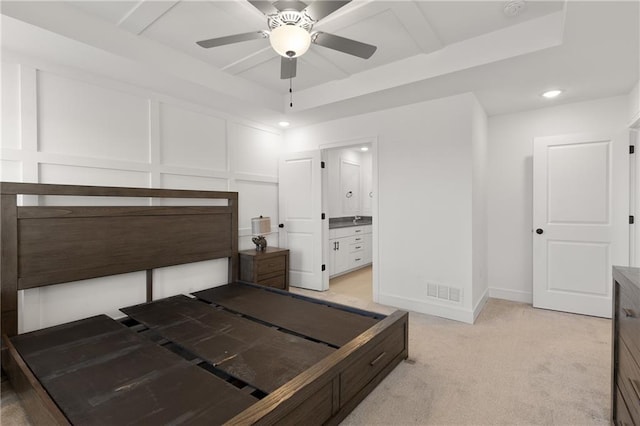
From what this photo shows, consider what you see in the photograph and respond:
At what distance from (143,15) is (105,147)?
1198mm

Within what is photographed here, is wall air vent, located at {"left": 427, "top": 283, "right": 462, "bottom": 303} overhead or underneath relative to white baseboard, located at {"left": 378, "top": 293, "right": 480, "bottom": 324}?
overhead

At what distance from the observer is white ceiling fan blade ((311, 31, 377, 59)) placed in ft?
6.27

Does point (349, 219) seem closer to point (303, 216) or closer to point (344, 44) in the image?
Result: point (303, 216)

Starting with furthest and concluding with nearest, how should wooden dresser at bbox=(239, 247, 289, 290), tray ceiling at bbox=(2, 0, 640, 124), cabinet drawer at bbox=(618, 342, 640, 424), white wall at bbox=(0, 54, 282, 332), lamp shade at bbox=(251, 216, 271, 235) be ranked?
lamp shade at bbox=(251, 216, 271, 235) → wooden dresser at bbox=(239, 247, 289, 290) → white wall at bbox=(0, 54, 282, 332) → tray ceiling at bbox=(2, 0, 640, 124) → cabinet drawer at bbox=(618, 342, 640, 424)

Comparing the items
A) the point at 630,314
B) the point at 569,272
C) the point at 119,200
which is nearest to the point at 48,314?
the point at 119,200

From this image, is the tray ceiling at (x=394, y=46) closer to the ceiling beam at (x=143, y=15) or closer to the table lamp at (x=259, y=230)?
the ceiling beam at (x=143, y=15)

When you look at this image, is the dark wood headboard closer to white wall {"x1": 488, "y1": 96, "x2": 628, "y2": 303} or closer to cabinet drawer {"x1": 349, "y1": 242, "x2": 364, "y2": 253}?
cabinet drawer {"x1": 349, "y1": 242, "x2": 364, "y2": 253}

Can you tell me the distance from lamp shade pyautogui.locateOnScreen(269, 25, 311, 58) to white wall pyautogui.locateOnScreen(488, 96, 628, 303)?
3.13 metres

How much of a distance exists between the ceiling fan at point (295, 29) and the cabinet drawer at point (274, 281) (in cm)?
256

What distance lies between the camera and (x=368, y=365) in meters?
1.89

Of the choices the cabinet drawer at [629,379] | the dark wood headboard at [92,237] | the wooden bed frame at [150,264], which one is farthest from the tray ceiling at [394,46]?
the cabinet drawer at [629,379]

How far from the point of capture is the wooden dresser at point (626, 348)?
3.75 ft

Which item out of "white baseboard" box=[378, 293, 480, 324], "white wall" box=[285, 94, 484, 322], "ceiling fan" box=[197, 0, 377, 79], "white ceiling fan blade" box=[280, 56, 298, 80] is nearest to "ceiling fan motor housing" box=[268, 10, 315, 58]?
"ceiling fan" box=[197, 0, 377, 79]

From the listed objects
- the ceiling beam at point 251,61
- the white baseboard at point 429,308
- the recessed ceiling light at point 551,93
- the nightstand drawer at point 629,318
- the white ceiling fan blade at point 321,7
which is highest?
the ceiling beam at point 251,61
